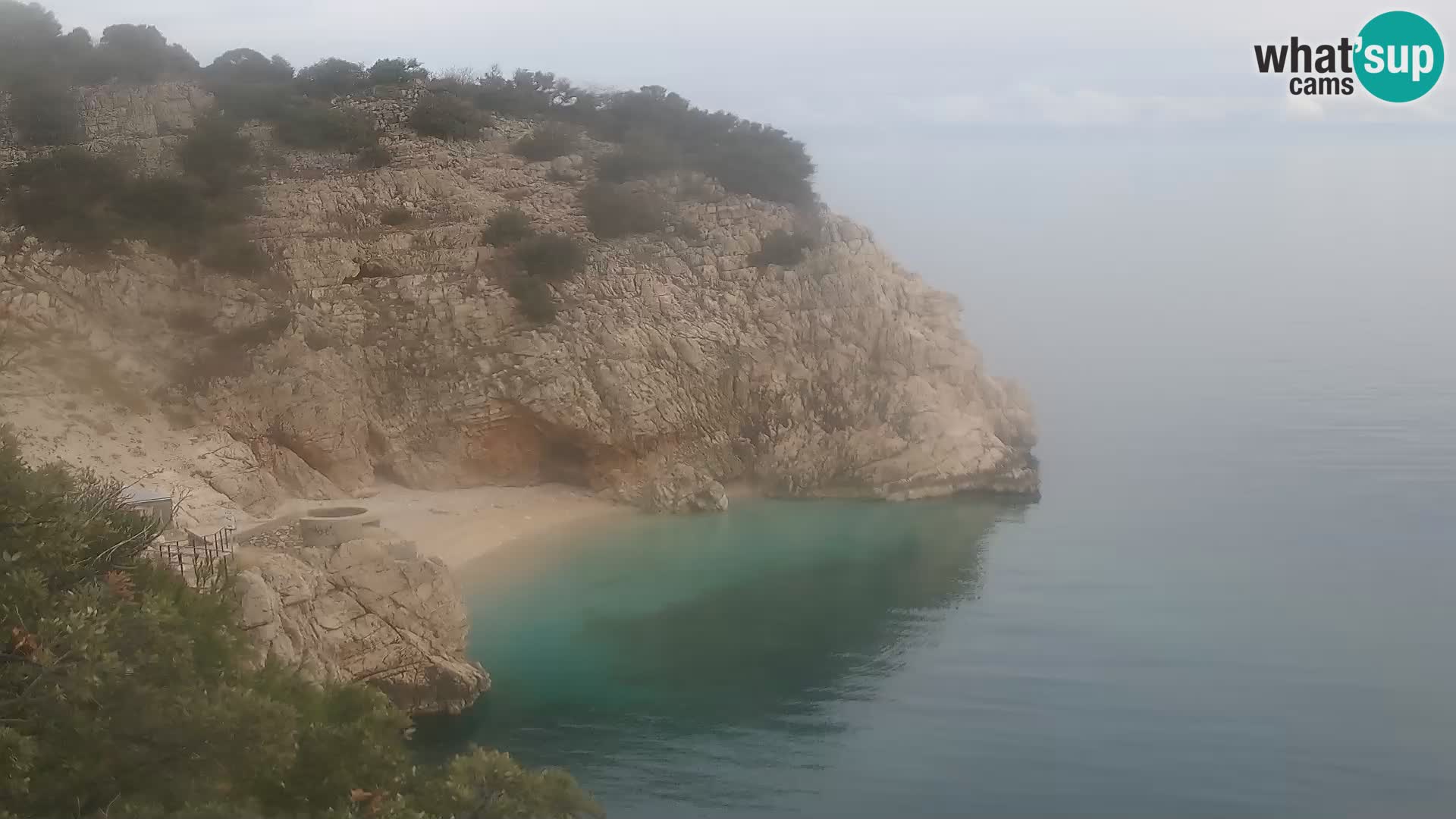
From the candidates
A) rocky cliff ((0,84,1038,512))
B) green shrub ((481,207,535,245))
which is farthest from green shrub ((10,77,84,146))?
green shrub ((481,207,535,245))

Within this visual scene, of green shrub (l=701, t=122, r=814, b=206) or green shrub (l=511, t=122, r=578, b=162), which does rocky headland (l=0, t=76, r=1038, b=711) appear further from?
green shrub (l=701, t=122, r=814, b=206)

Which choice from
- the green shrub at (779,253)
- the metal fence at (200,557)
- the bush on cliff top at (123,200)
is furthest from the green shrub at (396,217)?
the metal fence at (200,557)

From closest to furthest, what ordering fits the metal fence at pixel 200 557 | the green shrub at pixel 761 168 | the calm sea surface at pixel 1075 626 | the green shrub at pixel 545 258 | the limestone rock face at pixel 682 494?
1. the metal fence at pixel 200 557
2. the calm sea surface at pixel 1075 626
3. the limestone rock face at pixel 682 494
4. the green shrub at pixel 545 258
5. the green shrub at pixel 761 168

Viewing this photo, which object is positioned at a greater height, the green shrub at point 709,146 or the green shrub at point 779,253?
the green shrub at point 709,146

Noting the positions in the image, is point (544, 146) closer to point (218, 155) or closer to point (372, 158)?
point (372, 158)

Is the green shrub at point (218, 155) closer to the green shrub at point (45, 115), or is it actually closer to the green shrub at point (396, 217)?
the green shrub at point (45, 115)

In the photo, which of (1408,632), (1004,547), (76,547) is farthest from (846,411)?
(76,547)

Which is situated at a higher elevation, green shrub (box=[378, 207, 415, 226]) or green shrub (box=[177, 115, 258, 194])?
green shrub (box=[177, 115, 258, 194])
